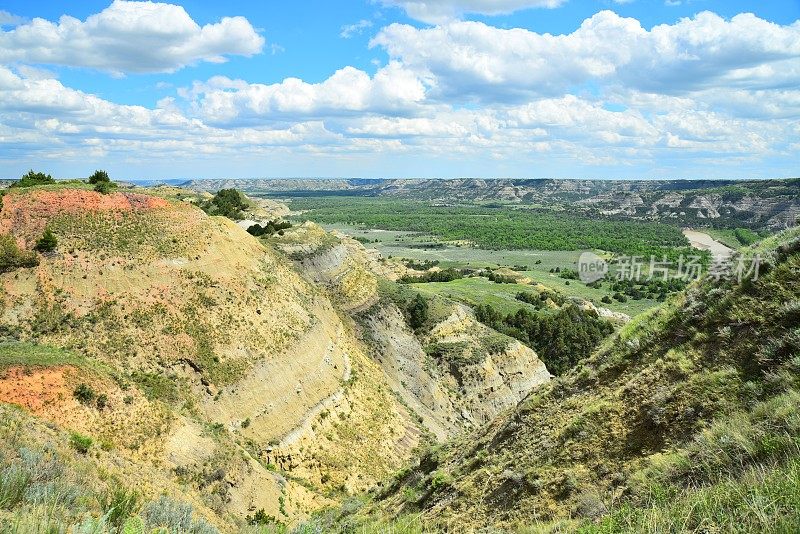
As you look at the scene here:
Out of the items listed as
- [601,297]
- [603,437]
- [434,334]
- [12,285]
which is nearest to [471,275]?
[601,297]

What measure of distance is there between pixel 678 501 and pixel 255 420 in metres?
25.5

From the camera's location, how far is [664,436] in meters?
9.45

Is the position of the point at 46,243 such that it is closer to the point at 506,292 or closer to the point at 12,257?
the point at 12,257

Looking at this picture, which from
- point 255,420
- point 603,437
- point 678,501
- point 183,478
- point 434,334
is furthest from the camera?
point 434,334

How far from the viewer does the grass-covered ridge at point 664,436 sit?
6461mm

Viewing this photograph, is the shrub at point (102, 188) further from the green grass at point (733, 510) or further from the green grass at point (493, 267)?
the green grass at point (493, 267)

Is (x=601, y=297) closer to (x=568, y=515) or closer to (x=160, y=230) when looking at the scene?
(x=160, y=230)

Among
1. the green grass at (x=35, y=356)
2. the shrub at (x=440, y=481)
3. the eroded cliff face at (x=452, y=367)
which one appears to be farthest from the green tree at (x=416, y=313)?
the shrub at (x=440, y=481)

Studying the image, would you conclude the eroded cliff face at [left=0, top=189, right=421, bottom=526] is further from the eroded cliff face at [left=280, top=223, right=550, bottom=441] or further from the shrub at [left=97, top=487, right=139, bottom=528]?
the shrub at [left=97, top=487, right=139, bottom=528]

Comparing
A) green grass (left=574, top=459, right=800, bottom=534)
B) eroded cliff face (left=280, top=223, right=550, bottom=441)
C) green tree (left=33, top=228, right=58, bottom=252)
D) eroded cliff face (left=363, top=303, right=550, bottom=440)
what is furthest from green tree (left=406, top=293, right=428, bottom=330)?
green grass (left=574, top=459, right=800, bottom=534)

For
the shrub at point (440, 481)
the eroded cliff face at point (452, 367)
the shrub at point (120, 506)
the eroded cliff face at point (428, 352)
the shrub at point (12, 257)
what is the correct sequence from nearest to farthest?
the shrub at point (120, 506)
the shrub at point (440, 481)
the shrub at point (12, 257)
the eroded cliff face at point (452, 367)
the eroded cliff face at point (428, 352)

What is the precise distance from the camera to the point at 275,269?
1515 inches

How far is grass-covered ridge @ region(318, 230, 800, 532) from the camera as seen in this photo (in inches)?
254

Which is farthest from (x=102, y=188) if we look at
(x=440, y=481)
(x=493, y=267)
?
(x=493, y=267)
